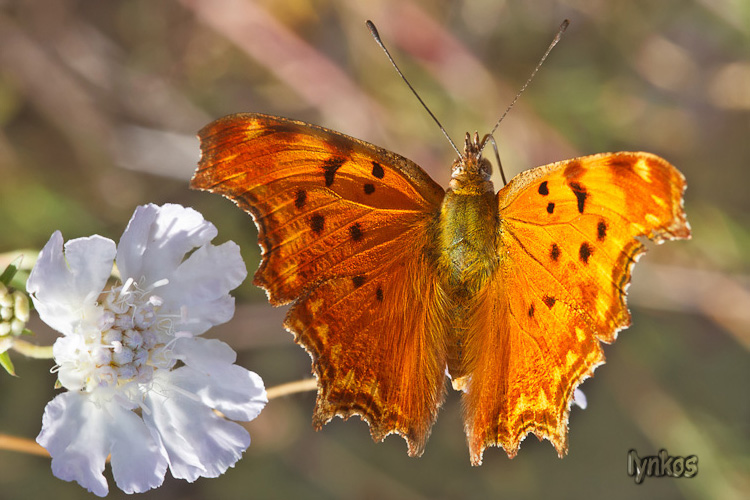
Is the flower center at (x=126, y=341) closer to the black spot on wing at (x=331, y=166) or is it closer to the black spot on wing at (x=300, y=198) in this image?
the black spot on wing at (x=300, y=198)

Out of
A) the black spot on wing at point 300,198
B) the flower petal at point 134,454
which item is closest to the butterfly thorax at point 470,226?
the black spot on wing at point 300,198

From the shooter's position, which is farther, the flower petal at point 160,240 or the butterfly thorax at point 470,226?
the butterfly thorax at point 470,226

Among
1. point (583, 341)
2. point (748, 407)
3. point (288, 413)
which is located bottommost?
point (288, 413)

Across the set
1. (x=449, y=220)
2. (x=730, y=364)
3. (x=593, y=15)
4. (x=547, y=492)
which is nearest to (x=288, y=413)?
(x=547, y=492)

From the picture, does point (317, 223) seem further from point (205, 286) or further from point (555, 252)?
point (555, 252)

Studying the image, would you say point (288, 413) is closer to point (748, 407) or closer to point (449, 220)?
point (449, 220)
